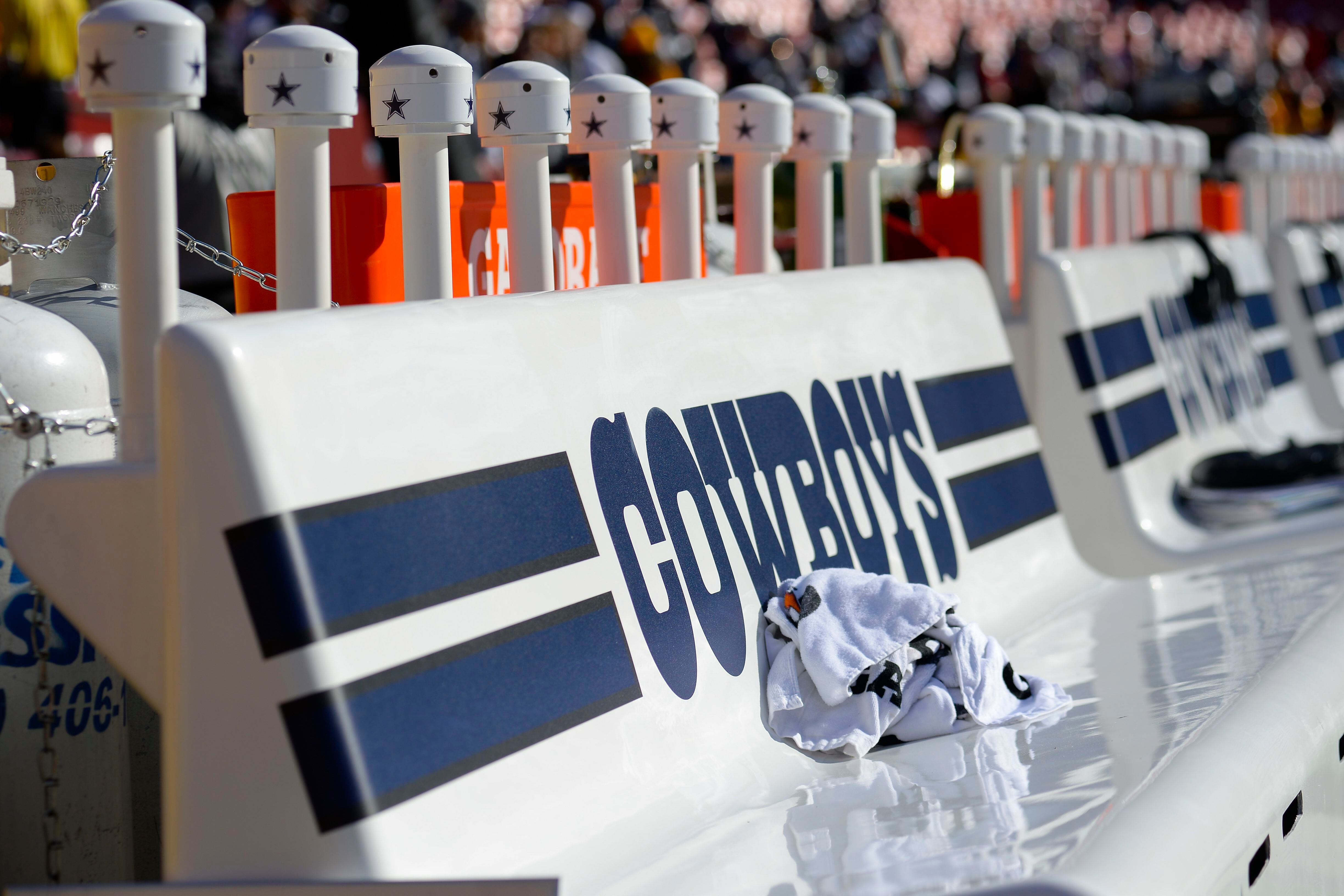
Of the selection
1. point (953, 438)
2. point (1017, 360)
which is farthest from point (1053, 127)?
point (953, 438)

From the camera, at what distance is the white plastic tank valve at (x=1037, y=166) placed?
279 cm

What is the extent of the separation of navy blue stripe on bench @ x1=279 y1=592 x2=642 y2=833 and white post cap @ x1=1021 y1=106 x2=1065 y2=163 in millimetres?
1862

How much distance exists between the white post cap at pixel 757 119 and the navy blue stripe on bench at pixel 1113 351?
2.64 feet

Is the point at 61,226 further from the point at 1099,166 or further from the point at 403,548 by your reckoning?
the point at 1099,166

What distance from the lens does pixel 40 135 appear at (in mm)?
7477

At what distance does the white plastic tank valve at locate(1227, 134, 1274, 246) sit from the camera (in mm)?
4520

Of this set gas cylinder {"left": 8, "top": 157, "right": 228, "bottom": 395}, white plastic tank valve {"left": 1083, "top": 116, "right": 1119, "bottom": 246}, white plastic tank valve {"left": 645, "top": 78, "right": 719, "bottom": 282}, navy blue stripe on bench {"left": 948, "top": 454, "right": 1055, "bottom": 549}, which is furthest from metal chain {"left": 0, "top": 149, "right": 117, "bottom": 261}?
white plastic tank valve {"left": 1083, "top": 116, "right": 1119, "bottom": 246}

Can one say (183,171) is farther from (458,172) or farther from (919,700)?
(919,700)

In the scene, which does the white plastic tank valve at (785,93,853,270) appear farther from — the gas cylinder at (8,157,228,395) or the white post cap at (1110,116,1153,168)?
the white post cap at (1110,116,1153,168)

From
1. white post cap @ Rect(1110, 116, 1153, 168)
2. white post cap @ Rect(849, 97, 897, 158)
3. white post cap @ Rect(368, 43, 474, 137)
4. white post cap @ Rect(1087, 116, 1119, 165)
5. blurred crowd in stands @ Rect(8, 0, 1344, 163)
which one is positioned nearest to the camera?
white post cap @ Rect(368, 43, 474, 137)

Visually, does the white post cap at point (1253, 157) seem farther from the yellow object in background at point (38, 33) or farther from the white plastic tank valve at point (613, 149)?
the yellow object in background at point (38, 33)

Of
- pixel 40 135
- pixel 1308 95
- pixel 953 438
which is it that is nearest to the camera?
pixel 953 438

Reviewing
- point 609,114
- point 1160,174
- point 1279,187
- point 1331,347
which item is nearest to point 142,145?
point 609,114

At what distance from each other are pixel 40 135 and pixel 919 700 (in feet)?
23.5
